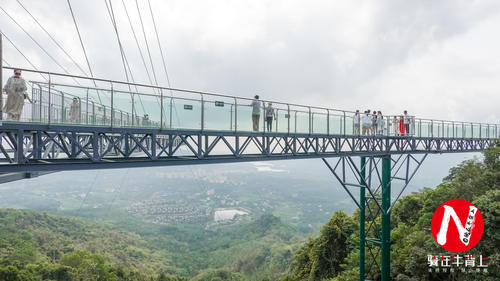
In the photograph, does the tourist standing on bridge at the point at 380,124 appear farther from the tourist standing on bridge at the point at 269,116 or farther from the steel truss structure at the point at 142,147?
the tourist standing on bridge at the point at 269,116

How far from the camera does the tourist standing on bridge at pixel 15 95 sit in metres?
6.96

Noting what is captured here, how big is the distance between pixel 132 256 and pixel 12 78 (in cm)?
7444

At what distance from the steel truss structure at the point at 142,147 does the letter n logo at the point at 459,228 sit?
12.0 feet

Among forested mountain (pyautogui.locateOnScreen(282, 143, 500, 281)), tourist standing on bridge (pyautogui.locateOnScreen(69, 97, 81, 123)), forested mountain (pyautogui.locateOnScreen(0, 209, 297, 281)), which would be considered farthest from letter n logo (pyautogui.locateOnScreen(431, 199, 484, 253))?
forested mountain (pyautogui.locateOnScreen(0, 209, 297, 281))

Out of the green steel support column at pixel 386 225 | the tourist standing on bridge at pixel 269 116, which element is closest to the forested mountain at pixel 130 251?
the tourist standing on bridge at pixel 269 116

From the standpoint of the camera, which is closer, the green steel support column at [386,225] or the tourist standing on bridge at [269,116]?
the tourist standing on bridge at [269,116]

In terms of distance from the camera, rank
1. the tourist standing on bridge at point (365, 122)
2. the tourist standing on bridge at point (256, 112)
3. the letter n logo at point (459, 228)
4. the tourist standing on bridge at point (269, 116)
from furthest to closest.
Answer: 1. the tourist standing on bridge at point (365, 122)
2. the tourist standing on bridge at point (269, 116)
3. the tourist standing on bridge at point (256, 112)
4. the letter n logo at point (459, 228)

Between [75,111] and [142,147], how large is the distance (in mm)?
2289

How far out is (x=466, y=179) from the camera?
16016mm

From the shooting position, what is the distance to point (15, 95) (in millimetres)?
7109

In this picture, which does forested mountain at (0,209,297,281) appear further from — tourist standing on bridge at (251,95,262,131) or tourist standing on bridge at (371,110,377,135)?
tourist standing on bridge at (371,110,377,135)

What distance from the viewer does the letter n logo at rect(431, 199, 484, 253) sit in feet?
34.3

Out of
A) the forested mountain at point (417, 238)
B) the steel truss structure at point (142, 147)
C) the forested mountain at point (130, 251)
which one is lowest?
the forested mountain at point (130, 251)

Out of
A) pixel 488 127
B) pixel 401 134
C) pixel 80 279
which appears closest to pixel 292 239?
pixel 80 279
